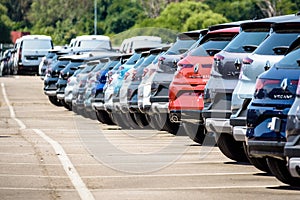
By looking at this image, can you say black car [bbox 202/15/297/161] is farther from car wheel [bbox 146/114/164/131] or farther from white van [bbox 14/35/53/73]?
white van [bbox 14/35/53/73]

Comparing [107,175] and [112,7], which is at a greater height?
[107,175]

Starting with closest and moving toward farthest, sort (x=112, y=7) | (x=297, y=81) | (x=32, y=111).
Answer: (x=297, y=81) → (x=32, y=111) → (x=112, y=7)

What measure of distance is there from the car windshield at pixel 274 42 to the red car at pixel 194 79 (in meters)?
3.40

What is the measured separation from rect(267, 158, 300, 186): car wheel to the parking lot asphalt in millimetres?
166

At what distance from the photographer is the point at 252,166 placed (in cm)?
1634

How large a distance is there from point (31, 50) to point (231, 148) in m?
52.4

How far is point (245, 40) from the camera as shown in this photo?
54.4ft

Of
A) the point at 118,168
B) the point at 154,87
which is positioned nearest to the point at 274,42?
the point at 118,168

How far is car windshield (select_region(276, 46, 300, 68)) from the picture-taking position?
13.6m

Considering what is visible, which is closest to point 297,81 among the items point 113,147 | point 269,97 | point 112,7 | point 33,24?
point 269,97

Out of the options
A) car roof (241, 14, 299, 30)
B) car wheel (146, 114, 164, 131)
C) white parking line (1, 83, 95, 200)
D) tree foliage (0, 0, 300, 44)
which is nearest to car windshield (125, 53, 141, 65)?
car wheel (146, 114, 164, 131)

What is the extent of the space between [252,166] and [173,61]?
5.16 metres

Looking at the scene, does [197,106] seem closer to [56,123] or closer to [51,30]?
[56,123]

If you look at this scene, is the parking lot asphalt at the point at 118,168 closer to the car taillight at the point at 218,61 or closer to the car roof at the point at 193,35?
the car taillight at the point at 218,61
